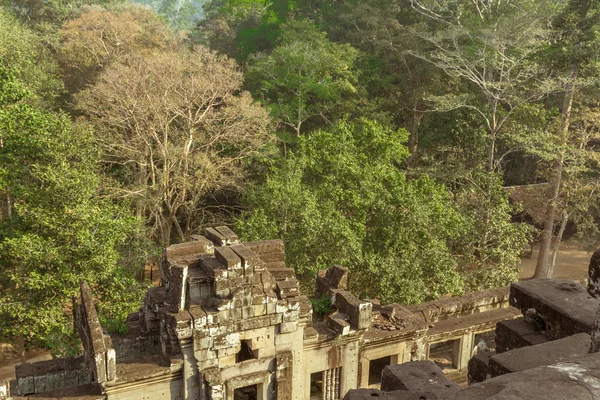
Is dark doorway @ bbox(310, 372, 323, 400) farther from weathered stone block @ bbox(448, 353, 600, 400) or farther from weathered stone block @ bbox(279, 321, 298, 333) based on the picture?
weathered stone block @ bbox(448, 353, 600, 400)

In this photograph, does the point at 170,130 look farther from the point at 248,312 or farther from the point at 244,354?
the point at 248,312

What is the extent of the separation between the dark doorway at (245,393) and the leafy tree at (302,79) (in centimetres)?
1838

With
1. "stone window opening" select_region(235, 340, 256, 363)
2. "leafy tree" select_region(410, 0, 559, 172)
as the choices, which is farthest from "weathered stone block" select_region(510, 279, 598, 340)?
"leafy tree" select_region(410, 0, 559, 172)

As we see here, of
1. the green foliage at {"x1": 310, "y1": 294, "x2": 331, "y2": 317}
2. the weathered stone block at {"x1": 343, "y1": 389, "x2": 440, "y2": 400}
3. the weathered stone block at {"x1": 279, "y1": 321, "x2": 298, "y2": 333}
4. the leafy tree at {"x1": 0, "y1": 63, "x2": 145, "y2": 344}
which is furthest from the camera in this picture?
the leafy tree at {"x1": 0, "y1": 63, "x2": 145, "y2": 344}

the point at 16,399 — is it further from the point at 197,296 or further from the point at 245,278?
the point at 245,278

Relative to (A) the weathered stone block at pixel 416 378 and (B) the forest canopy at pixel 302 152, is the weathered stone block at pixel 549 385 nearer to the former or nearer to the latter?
(A) the weathered stone block at pixel 416 378

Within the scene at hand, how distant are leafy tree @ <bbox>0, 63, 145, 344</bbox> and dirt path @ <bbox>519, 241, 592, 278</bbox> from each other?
76.5 feet

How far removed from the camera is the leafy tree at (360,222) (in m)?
18.3

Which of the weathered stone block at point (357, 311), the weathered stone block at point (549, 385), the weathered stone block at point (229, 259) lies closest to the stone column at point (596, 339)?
the weathered stone block at point (549, 385)

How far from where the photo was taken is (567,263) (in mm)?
32062

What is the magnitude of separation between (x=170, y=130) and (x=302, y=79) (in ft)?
28.6

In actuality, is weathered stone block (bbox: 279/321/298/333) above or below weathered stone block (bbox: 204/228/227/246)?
below

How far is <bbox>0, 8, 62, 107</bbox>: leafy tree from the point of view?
28.1 metres

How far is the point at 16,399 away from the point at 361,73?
28.5 m
